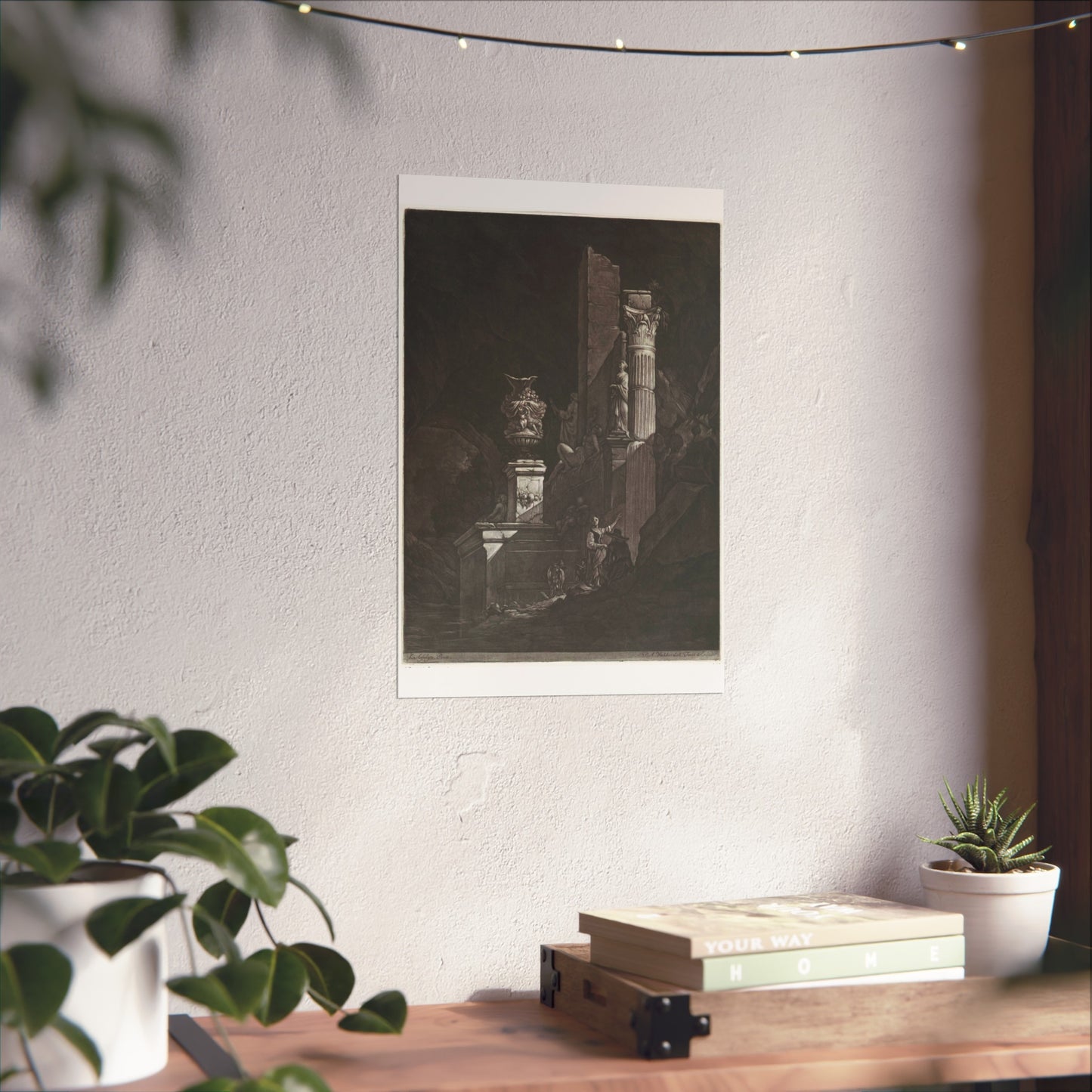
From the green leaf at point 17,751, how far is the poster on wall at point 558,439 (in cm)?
44

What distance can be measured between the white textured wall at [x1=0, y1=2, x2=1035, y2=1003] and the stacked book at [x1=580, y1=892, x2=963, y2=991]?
189 millimetres

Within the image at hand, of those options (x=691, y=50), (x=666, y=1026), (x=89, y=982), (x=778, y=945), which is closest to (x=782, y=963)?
(x=778, y=945)

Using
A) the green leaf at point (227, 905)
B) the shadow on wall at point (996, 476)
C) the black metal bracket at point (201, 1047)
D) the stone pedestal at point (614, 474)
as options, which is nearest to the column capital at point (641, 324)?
the stone pedestal at point (614, 474)

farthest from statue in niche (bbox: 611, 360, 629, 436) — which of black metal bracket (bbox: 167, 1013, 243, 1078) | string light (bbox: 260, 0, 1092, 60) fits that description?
black metal bracket (bbox: 167, 1013, 243, 1078)

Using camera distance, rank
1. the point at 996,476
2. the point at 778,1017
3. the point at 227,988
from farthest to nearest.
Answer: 1. the point at 996,476
2. the point at 778,1017
3. the point at 227,988

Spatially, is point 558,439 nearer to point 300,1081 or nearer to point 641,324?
point 641,324

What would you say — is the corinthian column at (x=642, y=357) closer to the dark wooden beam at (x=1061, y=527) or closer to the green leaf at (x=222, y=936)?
the dark wooden beam at (x=1061, y=527)

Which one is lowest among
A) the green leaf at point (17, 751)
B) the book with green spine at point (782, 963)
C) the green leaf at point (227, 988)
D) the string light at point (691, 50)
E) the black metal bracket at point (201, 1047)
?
the black metal bracket at point (201, 1047)

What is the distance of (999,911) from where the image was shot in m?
1.32

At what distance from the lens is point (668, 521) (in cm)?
143

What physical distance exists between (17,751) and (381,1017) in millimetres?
399

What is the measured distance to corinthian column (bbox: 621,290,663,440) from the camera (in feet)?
4.67

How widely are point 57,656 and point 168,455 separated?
24 cm

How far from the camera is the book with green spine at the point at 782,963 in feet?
3.67
